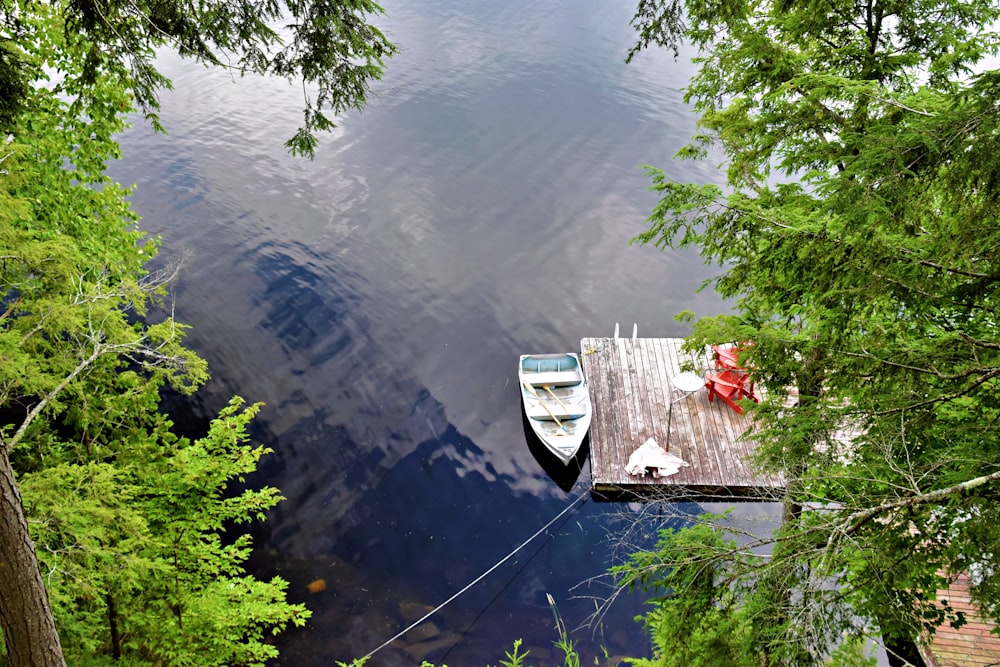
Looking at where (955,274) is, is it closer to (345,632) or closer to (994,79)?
(994,79)

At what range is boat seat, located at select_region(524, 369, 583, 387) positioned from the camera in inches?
724

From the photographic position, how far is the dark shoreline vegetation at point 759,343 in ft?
14.2

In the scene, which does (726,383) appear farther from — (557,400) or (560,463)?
(560,463)

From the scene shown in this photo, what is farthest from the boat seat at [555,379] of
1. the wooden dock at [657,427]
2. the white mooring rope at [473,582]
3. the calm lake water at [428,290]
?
the white mooring rope at [473,582]

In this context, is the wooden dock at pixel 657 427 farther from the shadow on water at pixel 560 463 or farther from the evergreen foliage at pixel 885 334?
the evergreen foliage at pixel 885 334

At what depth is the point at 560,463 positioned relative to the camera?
17.4 meters

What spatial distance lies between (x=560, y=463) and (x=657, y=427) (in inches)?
114

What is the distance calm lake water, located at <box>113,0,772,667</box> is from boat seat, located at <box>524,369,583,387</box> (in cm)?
123

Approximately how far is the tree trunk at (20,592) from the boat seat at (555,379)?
13725mm

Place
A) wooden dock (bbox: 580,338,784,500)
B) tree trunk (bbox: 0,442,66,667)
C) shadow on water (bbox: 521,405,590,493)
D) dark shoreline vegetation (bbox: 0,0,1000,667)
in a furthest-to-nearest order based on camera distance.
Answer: shadow on water (bbox: 521,405,590,493), wooden dock (bbox: 580,338,784,500), tree trunk (bbox: 0,442,66,667), dark shoreline vegetation (bbox: 0,0,1000,667)

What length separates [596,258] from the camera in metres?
25.3

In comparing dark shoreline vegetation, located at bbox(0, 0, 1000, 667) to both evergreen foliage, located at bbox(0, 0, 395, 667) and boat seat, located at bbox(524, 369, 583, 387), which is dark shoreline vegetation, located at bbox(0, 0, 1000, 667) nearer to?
evergreen foliage, located at bbox(0, 0, 395, 667)

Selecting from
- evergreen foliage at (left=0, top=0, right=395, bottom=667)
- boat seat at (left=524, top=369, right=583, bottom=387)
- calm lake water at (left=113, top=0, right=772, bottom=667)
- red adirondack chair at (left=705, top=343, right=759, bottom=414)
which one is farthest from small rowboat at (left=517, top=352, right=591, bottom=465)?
evergreen foliage at (left=0, top=0, right=395, bottom=667)

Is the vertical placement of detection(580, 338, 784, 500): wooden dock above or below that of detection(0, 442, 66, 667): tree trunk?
below
